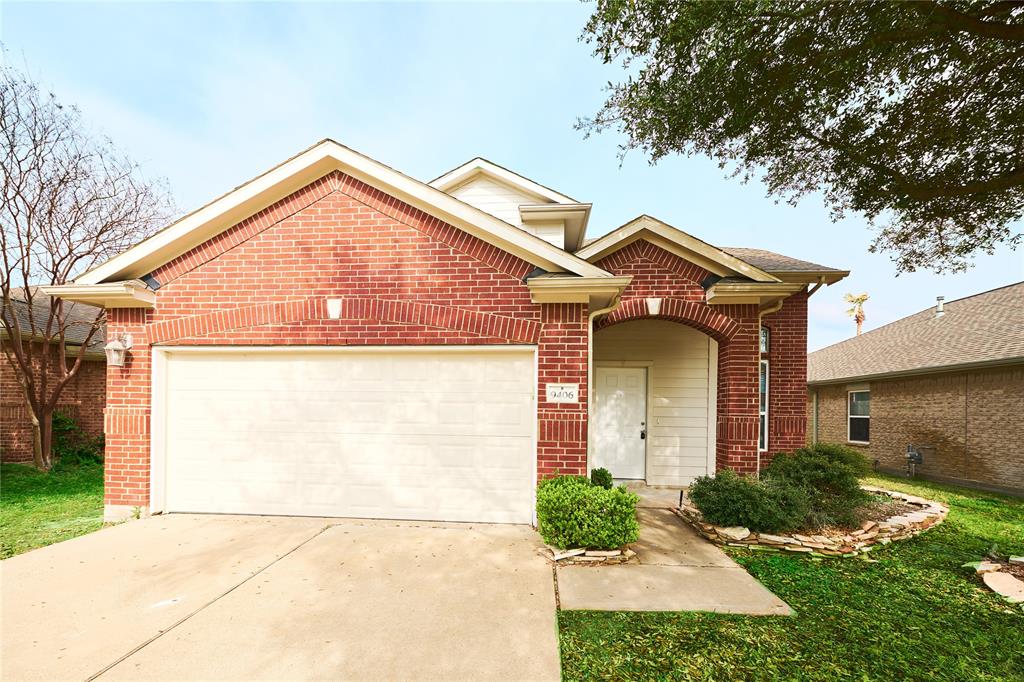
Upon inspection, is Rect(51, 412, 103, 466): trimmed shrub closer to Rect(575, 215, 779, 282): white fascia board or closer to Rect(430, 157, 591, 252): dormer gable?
Rect(430, 157, 591, 252): dormer gable

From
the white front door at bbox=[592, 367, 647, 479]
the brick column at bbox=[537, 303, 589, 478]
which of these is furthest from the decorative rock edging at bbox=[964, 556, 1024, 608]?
the white front door at bbox=[592, 367, 647, 479]

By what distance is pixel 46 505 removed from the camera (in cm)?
750

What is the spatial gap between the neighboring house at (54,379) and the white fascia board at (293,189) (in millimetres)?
6572

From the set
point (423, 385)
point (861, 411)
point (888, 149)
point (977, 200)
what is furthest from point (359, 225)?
point (861, 411)

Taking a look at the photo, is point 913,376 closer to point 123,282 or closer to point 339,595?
point 339,595

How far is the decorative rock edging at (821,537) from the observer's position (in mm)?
5617

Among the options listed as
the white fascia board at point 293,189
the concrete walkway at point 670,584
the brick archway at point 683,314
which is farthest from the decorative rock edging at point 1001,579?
the white fascia board at point 293,189

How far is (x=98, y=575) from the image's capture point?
4.63m

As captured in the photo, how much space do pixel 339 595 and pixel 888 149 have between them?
917 cm

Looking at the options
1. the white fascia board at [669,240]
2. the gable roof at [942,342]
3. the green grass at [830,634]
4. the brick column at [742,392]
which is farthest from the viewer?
the gable roof at [942,342]

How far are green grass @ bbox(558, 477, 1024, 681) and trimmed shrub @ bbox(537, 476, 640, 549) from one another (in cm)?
123

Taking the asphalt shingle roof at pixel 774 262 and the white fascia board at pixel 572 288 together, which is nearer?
the white fascia board at pixel 572 288

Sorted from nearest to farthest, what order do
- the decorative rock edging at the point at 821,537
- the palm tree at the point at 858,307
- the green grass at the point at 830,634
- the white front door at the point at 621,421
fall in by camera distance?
the green grass at the point at 830,634
the decorative rock edging at the point at 821,537
the white front door at the point at 621,421
the palm tree at the point at 858,307

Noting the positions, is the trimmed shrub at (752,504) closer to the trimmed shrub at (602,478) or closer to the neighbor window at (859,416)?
the trimmed shrub at (602,478)
